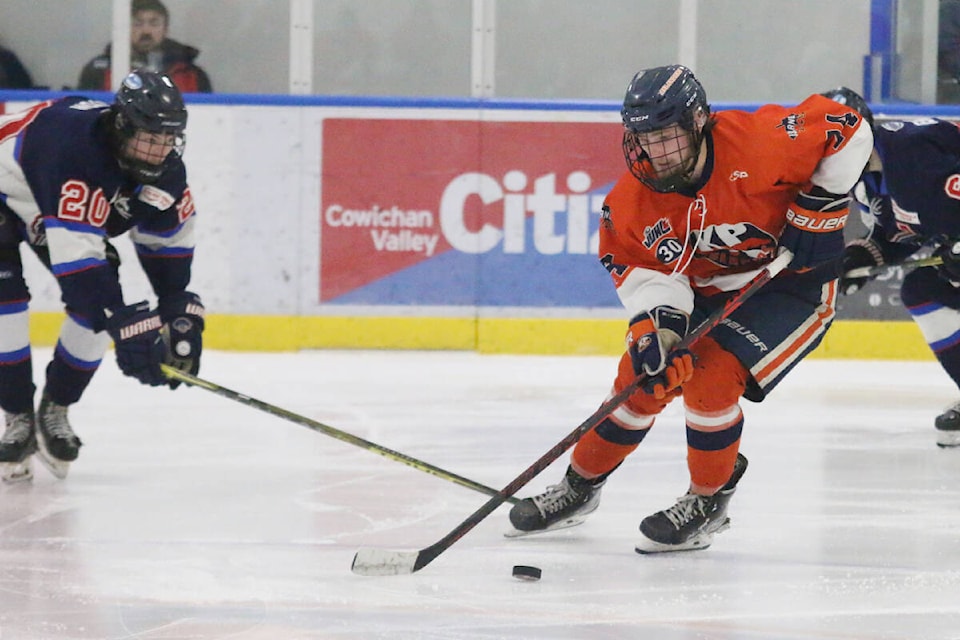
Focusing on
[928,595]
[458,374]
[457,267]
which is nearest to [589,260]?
[457,267]

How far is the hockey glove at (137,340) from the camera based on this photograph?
2758 mm

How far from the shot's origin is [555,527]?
2.73 meters

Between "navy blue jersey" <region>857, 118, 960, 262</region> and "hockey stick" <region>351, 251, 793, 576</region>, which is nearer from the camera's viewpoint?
"hockey stick" <region>351, 251, 793, 576</region>

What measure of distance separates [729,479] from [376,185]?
332 cm

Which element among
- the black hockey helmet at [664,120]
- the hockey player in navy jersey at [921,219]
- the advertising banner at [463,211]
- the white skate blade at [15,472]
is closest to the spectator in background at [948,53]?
the advertising banner at [463,211]

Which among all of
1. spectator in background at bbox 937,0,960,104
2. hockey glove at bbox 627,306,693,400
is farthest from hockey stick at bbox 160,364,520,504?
spectator in background at bbox 937,0,960,104

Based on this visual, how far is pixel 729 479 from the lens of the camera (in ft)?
8.61

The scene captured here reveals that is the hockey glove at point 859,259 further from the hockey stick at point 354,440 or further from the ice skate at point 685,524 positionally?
the hockey stick at point 354,440

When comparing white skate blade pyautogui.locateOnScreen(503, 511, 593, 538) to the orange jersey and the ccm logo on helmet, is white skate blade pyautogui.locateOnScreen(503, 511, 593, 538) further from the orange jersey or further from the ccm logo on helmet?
the ccm logo on helmet

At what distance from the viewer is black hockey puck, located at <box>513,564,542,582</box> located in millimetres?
2338

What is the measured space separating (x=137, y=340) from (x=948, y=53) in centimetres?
427

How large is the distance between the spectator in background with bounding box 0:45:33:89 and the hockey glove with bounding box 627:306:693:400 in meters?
4.32

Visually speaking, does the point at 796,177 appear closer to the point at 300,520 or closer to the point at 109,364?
the point at 300,520

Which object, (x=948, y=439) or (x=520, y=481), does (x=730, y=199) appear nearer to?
(x=520, y=481)
